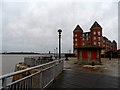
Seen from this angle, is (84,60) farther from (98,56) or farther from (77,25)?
(77,25)

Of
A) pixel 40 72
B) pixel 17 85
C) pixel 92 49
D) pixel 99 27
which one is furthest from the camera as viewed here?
pixel 99 27

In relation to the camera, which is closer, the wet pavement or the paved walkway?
the paved walkway

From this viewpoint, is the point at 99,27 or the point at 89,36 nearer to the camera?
the point at 99,27

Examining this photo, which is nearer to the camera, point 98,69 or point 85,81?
point 85,81

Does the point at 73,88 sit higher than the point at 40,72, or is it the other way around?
the point at 40,72

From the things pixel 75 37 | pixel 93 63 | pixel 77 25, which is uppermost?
pixel 77 25

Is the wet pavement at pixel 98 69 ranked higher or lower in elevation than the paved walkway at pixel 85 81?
lower

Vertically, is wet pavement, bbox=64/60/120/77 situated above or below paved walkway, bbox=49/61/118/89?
below

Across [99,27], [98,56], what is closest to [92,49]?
[98,56]

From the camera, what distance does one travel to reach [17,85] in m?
4.13

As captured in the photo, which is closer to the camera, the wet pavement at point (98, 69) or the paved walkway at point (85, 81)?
the paved walkway at point (85, 81)

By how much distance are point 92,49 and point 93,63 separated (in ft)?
7.74

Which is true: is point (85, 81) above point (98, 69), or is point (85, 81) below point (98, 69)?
above

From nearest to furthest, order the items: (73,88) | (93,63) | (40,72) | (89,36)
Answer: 1. (40,72)
2. (73,88)
3. (93,63)
4. (89,36)
